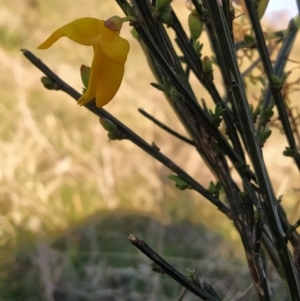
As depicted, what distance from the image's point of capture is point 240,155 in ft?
1.02

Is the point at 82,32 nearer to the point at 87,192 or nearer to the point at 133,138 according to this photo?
the point at 133,138

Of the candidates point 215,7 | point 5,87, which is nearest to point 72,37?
point 215,7

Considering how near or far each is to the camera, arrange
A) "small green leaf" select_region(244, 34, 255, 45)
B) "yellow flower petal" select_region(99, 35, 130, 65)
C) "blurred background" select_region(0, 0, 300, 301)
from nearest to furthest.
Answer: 1. "yellow flower petal" select_region(99, 35, 130, 65)
2. "small green leaf" select_region(244, 34, 255, 45)
3. "blurred background" select_region(0, 0, 300, 301)

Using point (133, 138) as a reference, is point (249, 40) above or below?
above

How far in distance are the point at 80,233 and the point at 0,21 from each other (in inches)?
24.1

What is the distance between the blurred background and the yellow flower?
0.67 metres

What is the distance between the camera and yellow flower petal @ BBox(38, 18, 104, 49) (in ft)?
0.83

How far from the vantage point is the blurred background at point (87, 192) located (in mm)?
908

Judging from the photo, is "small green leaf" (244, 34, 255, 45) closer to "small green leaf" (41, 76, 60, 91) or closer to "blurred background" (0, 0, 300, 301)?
"small green leaf" (41, 76, 60, 91)

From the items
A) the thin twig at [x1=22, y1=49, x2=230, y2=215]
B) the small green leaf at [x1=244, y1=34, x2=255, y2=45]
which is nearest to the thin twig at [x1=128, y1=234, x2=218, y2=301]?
the thin twig at [x1=22, y1=49, x2=230, y2=215]

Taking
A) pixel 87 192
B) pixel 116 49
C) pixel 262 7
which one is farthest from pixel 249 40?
pixel 87 192

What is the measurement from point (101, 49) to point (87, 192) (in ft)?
2.67

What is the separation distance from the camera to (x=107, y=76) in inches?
10.0

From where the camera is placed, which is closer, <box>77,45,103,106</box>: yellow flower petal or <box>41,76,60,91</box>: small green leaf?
<box>77,45,103,106</box>: yellow flower petal
